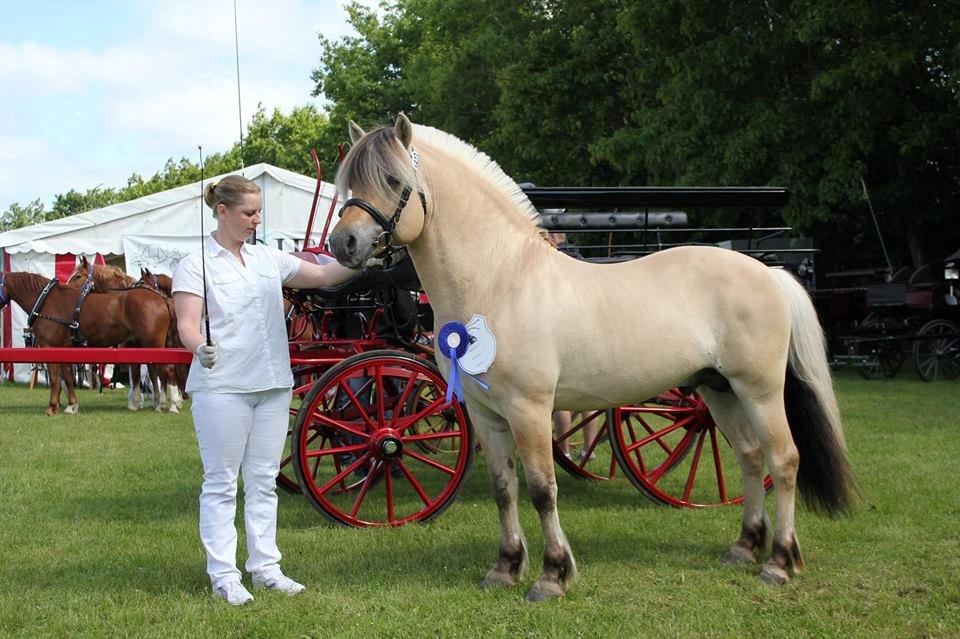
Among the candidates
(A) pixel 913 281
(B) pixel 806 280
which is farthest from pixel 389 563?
(A) pixel 913 281

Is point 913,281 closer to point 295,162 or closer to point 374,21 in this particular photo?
point 374,21

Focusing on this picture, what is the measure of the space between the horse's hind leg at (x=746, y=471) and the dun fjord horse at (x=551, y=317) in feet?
0.08

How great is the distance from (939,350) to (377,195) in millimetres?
13034

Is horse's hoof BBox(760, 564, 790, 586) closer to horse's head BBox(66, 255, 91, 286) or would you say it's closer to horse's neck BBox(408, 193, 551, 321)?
horse's neck BBox(408, 193, 551, 321)

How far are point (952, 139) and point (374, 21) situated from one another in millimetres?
29456

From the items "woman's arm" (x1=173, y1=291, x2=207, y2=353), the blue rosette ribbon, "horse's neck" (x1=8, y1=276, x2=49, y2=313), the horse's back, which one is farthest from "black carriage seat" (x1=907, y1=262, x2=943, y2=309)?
"woman's arm" (x1=173, y1=291, x2=207, y2=353)

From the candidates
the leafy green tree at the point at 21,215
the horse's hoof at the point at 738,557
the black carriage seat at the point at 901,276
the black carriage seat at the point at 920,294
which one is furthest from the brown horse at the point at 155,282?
the leafy green tree at the point at 21,215

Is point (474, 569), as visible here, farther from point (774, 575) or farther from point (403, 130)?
point (403, 130)

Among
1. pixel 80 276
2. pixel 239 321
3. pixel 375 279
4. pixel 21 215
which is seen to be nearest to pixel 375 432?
pixel 375 279

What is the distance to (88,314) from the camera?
13.0m

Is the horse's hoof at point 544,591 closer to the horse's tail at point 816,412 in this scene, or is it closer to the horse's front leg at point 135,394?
the horse's tail at point 816,412

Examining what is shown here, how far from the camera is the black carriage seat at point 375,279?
5801 mm

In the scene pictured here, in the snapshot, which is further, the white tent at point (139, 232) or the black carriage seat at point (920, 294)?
the white tent at point (139, 232)

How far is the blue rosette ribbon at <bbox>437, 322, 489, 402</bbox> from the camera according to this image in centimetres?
422
